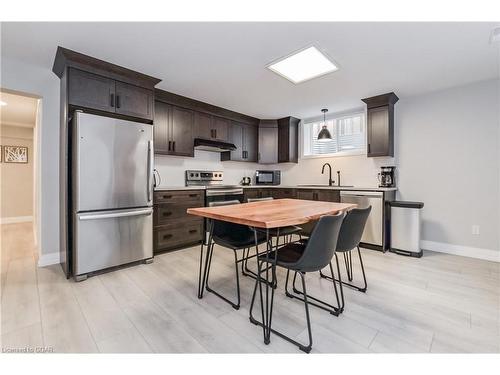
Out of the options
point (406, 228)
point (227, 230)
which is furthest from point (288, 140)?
point (227, 230)

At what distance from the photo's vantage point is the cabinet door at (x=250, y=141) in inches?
195

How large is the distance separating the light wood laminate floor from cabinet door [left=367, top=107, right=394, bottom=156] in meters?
1.85

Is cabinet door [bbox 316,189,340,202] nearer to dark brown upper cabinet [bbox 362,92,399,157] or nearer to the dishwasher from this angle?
the dishwasher

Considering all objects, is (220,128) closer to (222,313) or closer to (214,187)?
(214,187)

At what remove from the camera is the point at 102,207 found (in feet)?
8.46

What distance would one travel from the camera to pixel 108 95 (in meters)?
2.70

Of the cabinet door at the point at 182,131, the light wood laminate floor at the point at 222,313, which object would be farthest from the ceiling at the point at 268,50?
the light wood laminate floor at the point at 222,313

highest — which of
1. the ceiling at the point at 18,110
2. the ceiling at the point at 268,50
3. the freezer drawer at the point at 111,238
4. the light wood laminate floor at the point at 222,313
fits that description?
the ceiling at the point at 18,110

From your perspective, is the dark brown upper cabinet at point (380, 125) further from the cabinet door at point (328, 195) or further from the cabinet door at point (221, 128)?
the cabinet door at point (221, 128)

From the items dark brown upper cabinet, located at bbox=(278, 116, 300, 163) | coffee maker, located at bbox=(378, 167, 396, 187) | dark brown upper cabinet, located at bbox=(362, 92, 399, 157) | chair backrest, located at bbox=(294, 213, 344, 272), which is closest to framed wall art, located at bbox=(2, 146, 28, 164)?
dark brown upper cabinet, located at bbox=(278, 116, 300, 163)

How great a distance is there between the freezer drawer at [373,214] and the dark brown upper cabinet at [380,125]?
764mm
